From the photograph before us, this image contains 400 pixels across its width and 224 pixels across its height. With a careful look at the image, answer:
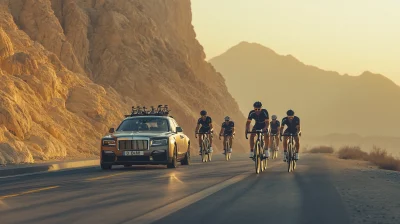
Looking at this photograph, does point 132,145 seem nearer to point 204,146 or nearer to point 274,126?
point 204,146

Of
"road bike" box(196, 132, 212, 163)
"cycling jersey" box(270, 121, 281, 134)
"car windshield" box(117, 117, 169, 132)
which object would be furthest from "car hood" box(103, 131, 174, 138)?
"cycling jersey" box(270, 121, 281, 134)

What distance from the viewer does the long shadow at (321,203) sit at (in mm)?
11273

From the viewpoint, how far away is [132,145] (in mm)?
25453

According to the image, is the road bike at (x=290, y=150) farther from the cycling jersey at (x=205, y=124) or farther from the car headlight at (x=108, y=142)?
the cycling jersey at (x=205, y=124)

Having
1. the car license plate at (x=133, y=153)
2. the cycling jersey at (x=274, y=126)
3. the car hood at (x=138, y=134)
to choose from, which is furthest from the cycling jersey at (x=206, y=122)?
the car license plate at (x=133, y=153)

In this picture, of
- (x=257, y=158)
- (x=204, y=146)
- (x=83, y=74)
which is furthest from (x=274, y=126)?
(x=83, y=74)

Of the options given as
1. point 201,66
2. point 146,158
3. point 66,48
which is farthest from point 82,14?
point 146,158

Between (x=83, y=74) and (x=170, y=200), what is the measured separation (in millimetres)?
46109

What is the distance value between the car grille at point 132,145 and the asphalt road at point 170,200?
403 cm

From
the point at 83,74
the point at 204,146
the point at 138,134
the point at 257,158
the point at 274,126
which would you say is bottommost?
the point at 257,158

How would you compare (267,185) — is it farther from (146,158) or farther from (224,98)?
(224,98)

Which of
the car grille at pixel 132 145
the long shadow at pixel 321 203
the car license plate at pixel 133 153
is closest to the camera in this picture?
the long shadow at pixel 321 203

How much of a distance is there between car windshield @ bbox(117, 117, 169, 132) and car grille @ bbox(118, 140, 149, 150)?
59.6 inches

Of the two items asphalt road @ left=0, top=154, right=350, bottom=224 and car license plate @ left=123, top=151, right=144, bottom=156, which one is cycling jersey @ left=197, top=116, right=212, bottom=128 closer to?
car license plate @ left=123, top=151, right=144, bottom=156
